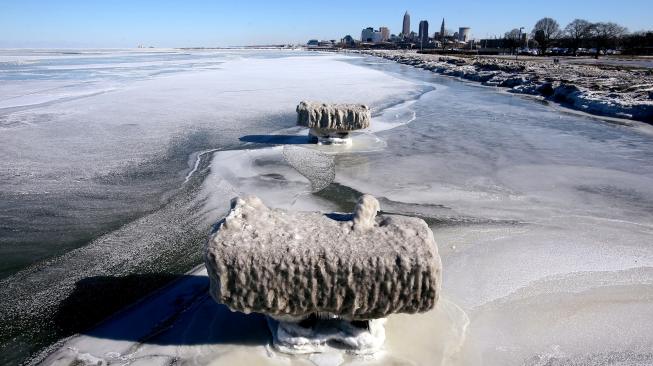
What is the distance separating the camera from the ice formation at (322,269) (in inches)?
122

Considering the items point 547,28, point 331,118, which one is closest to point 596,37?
point 547,28

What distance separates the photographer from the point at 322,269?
3.09 metres

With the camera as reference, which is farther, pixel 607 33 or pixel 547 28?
pixel 547 28

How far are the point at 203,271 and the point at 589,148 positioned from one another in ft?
31.6

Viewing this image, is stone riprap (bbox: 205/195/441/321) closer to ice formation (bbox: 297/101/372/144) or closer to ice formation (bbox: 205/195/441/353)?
ice formation (bbox: 205/195/441/353)

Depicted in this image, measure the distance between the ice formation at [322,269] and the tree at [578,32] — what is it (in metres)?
81.1

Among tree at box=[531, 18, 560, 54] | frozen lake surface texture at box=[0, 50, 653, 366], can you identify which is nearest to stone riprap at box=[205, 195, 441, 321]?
frozen lake surface texture at box=[0, 50, 653, 366]

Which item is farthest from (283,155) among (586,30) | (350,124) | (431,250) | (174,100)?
(586,30)

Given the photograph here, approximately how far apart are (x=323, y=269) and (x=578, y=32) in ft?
282

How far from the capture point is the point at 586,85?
2134 cm

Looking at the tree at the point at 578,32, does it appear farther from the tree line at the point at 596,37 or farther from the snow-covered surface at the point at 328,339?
the snow-covered surface at the point at 328,339

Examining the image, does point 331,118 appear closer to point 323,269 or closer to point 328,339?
point 328,339

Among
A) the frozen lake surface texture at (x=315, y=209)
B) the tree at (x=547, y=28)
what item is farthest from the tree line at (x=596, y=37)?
the frozen lake surface texture at (x=315, y=209)

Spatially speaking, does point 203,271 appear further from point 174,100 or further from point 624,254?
point 174,100
